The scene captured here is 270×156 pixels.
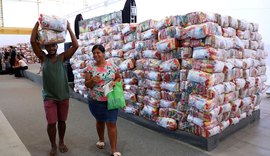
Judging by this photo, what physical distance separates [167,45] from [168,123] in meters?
1.00

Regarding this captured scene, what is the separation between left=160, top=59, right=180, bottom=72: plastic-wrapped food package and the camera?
118 inches

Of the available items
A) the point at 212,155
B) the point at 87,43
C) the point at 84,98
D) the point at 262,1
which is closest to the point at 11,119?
the point at 84,98

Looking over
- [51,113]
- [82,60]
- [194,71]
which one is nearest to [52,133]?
[51,113]

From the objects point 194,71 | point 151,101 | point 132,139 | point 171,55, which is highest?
point 171,55

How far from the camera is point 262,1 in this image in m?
5.84

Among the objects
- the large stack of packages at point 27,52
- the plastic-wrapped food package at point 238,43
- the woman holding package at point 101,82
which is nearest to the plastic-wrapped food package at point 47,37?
the woman holding package at point 101,82

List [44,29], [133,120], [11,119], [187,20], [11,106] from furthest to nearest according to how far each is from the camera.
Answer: [11,106]
[11,119]
[133,120]
[187,20]
[44,29]

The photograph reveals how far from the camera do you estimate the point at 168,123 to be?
313 centimetres

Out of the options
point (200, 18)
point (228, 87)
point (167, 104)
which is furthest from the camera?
point (167, 104)

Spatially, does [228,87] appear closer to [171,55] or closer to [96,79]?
[171,55]

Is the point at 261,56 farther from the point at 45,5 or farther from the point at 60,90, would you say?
the point at 45,5

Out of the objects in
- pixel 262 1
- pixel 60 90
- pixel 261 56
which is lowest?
pixel 60 90

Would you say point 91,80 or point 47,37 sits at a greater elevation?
point 47,37

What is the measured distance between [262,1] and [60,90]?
214 inches
